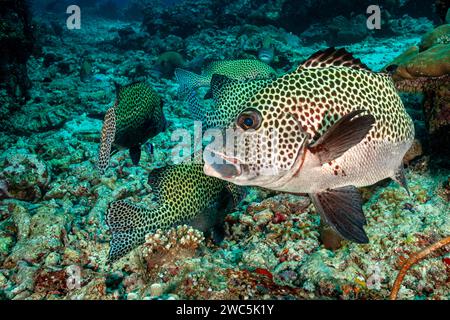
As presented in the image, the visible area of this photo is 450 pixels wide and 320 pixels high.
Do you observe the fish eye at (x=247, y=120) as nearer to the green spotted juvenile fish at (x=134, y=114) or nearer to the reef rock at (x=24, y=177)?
the green spotted juvenile fish at (x=134, y=114)

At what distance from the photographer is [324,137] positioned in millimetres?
2197

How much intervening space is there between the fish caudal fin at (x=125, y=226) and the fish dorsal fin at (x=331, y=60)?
2.24 m

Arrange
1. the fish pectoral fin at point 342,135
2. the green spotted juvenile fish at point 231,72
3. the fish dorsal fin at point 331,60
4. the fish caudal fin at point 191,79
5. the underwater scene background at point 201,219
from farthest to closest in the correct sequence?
the fish caudal fin at point 191,79, the green spotted juvenile fish at point 231,72, the underwater scene background at point 201,219, the fish dorsal fin at point 331,60, the fish pectoral fin at point 342,135

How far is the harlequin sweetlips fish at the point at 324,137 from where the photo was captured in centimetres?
228

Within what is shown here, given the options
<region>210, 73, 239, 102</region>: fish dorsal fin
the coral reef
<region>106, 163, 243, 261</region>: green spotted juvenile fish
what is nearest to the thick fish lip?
<region>210, 73, 239, 102</region>: fish dorsal fin

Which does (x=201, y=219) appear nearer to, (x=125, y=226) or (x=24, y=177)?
(x=125, y=226)

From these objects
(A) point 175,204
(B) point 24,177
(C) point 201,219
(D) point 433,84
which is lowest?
(B) point 24,177

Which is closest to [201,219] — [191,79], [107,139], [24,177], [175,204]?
[175,204]

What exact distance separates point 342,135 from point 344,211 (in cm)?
62

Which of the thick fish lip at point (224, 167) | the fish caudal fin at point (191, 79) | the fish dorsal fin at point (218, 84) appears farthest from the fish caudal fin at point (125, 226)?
the fish caudal fin at point (191, 79)

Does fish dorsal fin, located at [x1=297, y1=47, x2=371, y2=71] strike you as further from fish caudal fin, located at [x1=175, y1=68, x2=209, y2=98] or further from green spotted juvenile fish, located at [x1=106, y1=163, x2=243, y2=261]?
fish caudal fin, located at [x1=175, y1=68, x2=209, y2=98]

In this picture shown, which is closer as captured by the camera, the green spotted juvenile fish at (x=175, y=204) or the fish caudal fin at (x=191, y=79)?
the green spotted juvenile fish at (x=175, y=204)

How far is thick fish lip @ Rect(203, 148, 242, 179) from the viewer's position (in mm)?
2242
